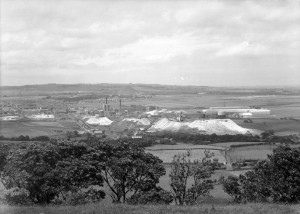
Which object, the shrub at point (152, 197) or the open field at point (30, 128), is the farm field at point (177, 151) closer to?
the open field at point (30, 128)

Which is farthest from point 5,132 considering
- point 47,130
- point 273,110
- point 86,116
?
point 273,110

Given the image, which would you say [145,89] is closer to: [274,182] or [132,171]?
[132,171]

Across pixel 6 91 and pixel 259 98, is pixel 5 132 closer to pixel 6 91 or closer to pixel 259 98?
pixel 6 91

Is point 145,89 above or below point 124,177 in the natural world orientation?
above

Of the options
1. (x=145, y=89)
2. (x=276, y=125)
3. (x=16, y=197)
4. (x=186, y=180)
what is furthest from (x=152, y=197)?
(x=145, y=89)

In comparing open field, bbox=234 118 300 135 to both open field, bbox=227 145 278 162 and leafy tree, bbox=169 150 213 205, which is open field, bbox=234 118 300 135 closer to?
open field, bbox=227 145 278 162

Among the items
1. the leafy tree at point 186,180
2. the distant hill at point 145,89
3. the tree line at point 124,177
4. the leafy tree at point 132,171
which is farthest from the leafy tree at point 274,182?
the distant hill at point 145,89
